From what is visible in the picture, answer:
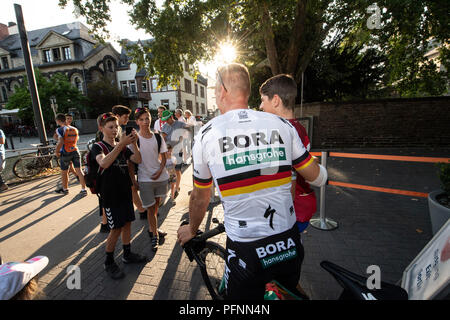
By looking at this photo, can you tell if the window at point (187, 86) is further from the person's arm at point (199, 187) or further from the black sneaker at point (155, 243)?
the person's arm at point (199, 187)

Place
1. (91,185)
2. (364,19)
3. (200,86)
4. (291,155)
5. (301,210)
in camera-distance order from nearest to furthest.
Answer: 1. (291,155)
2. (301,210)
3. (91,185)
4. (364,19)
5. (200,86)

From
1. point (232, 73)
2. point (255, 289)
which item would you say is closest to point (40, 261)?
point (255, 289)

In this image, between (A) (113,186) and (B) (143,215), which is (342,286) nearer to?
(A) (113,186)

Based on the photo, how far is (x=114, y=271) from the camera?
298 cm

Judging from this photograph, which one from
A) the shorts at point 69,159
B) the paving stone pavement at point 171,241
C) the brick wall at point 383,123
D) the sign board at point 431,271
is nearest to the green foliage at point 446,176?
the paving stone pavement at point 171,241

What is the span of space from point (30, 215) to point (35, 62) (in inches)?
1511

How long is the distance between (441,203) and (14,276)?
5.01m

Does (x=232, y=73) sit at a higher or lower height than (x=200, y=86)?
lower

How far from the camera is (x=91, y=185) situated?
295 centimetres

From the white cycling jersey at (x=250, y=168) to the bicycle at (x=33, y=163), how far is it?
969 centimetres

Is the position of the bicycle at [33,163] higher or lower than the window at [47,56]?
lower

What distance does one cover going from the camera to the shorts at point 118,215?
2.87 m

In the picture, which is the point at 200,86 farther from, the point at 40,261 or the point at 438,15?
the point at 40,261

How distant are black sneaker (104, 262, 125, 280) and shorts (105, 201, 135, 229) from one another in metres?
0.59
